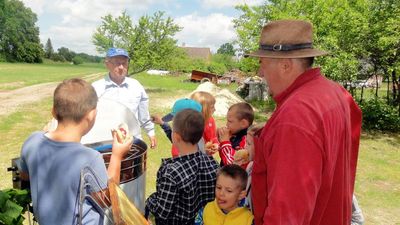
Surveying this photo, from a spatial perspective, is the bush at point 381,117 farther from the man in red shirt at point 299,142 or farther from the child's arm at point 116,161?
the child's arm at point 116,161

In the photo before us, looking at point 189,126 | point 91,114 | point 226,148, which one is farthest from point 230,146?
point 91,114

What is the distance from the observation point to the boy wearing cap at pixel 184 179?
2.55 m

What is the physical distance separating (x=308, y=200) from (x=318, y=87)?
0.56m

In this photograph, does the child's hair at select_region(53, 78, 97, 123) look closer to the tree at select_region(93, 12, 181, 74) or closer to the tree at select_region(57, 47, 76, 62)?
the tree at select_region(93, 12, 181, 74)

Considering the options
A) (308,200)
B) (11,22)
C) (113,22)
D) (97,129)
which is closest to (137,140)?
(97,129)

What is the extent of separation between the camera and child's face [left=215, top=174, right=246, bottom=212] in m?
2.52

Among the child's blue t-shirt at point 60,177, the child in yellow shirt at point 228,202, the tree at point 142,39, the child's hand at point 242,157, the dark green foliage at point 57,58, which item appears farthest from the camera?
the dark green foliage at point 57,58

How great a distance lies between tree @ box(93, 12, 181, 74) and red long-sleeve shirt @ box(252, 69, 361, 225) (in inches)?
886

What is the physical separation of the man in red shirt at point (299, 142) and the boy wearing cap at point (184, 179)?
2.54ft

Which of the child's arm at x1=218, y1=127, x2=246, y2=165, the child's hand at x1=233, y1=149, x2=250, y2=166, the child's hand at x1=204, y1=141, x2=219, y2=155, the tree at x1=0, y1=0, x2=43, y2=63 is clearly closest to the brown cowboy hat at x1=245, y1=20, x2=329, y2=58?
the child's hand at x1=233, y1=149, x2=250, y2=166

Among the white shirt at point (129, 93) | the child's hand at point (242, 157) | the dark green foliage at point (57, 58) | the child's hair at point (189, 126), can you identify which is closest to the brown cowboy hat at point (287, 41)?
the child's hair at point (189, 126)

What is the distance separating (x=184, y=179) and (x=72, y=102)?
97 cm

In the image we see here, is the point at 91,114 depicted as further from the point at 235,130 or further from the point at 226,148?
the point at 235,130

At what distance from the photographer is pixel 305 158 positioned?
1586 mm
